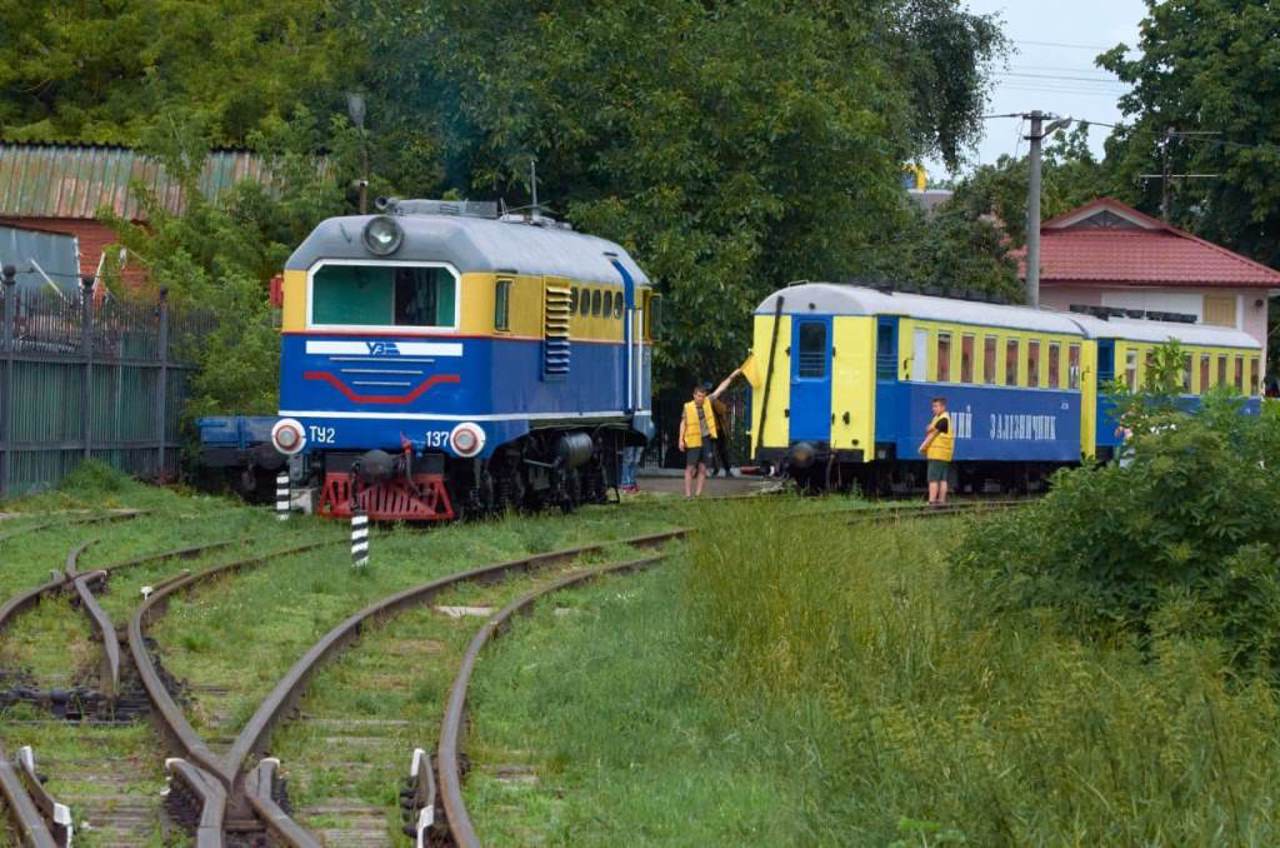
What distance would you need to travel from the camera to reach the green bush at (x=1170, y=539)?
12.5 meters

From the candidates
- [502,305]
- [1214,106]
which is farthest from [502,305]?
[1214,106]

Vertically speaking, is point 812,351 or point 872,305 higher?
point 872,305

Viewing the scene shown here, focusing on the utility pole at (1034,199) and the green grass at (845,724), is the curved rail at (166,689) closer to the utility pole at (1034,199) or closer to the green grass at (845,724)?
the green grass at (845,724)

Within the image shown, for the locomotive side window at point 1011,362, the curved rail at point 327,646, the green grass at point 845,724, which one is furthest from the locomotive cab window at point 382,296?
the locomotive side window at point 1011,362

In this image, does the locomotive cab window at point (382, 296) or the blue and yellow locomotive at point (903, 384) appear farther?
the blue and yellow locomotive at point (903, 384)

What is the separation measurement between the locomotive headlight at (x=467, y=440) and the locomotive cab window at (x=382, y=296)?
1071 millimetres

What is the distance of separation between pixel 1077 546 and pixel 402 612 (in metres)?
4.78

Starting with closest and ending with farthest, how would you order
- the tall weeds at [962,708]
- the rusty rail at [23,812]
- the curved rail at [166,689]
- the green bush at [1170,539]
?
1. the rusty rail at [23,812]
2. the tall weeds at [962,708]
3. the curved rail at [166,689]
4. the green bush at [1170,539]

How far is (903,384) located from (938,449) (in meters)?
1.77

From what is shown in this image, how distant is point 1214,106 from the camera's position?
2434 inches

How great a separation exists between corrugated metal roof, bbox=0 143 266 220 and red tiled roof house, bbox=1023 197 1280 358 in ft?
111

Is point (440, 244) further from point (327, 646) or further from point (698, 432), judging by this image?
point (327, 646)

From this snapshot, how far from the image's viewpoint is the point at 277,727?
10.4 metres

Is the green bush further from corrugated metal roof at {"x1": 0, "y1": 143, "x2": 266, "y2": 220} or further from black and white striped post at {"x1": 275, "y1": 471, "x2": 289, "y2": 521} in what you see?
corrugated metal roof at {"x1": 0, "y1": 143, "x2": 266, "y2": 220}
